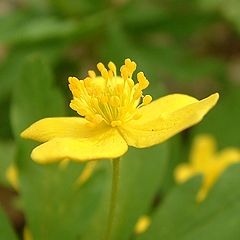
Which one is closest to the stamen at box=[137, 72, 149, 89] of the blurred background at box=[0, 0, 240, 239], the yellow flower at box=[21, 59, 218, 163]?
the yellow flower at box=[21, 59, 218, 163]

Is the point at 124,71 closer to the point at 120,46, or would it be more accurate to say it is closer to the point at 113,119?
the point at 113,119

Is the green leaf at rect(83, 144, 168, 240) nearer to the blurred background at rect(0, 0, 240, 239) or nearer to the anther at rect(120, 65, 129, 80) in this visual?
the anther at rect(120, 65, 129, 80)

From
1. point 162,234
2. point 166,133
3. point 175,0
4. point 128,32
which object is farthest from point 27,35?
point 166,133

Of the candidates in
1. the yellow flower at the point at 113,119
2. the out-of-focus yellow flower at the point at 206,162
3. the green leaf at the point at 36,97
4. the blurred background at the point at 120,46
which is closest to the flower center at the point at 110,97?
the yellow flower at the point at 113,119

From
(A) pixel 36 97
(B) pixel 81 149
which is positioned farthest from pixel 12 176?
(B) pixel 81 149

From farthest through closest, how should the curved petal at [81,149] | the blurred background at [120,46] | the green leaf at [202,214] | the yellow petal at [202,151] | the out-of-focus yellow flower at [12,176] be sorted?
the blurred background at [120,46] < the yellow petal at [202,151] < the out-of-focus yellow flower at [12,176] < the green leaf at [202,214] < the curved petal at [81,149]

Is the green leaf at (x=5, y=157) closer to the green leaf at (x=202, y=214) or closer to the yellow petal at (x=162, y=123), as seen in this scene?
the green leaf at (x=202, y=214)
